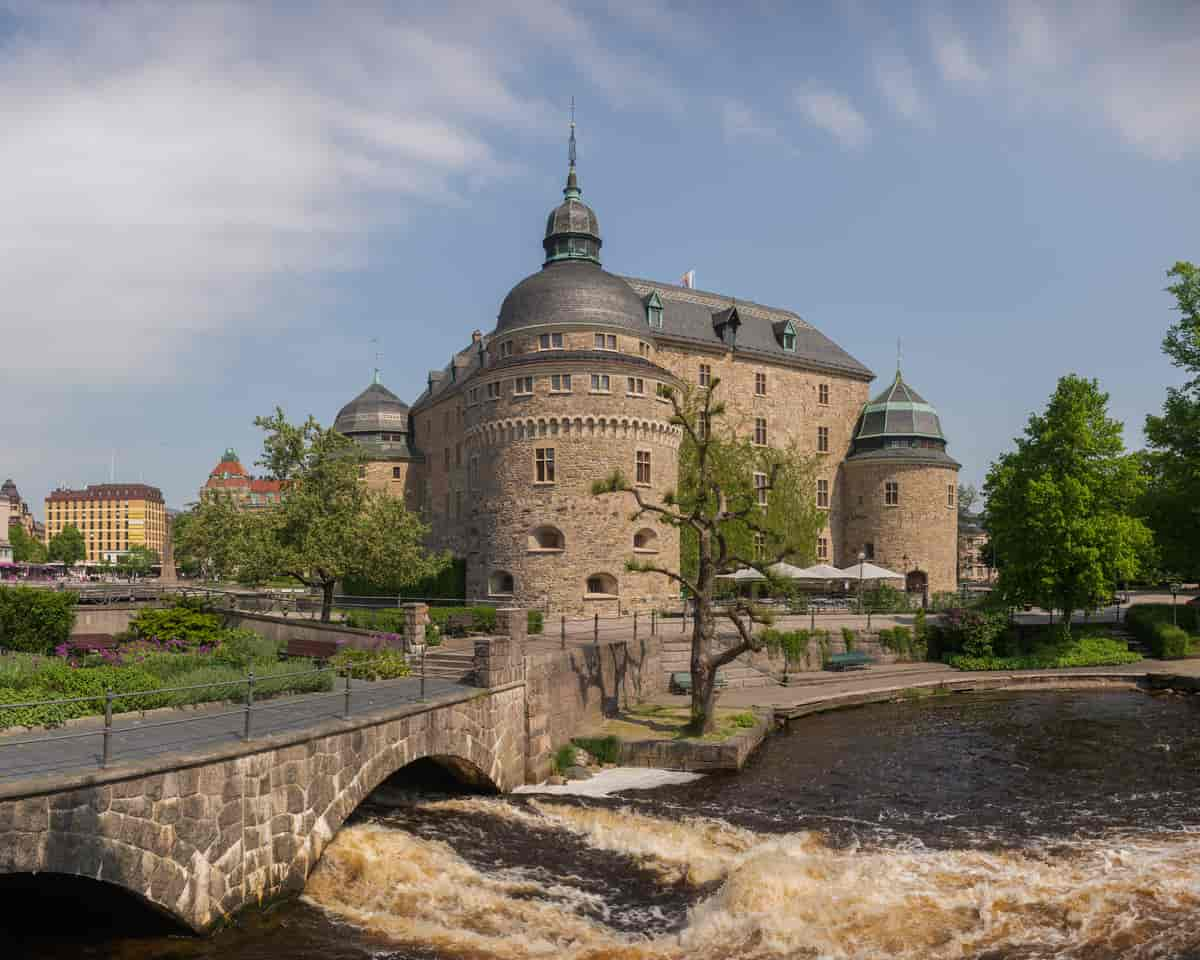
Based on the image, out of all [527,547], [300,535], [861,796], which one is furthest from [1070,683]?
[300,535]

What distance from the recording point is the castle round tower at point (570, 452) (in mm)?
37906

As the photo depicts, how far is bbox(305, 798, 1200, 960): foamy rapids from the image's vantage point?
10.9 metres

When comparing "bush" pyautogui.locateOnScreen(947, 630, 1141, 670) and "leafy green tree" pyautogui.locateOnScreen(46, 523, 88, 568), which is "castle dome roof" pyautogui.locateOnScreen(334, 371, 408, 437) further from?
"leafy green tree" pyautogui.locateOnScreen(46, 523, 88, 568)

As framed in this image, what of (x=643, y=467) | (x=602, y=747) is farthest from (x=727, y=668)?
(x=643, y=467)

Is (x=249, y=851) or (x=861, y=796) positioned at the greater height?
(x=249, y=851)

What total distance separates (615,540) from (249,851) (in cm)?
2750

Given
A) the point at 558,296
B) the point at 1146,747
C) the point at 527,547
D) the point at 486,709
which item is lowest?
the point at 1146,747

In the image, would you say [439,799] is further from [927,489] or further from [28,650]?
[927,489]

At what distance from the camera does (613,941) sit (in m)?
11.0

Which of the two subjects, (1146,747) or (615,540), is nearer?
(1146,747)

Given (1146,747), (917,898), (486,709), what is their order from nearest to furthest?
(917,898) < (486,709) < (1146,747)

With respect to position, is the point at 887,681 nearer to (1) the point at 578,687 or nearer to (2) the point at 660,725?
(2) the point at 660,725

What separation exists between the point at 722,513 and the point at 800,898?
1472cm

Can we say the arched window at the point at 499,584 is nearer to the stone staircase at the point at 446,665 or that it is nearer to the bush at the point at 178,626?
the bush at the point at 178,626
